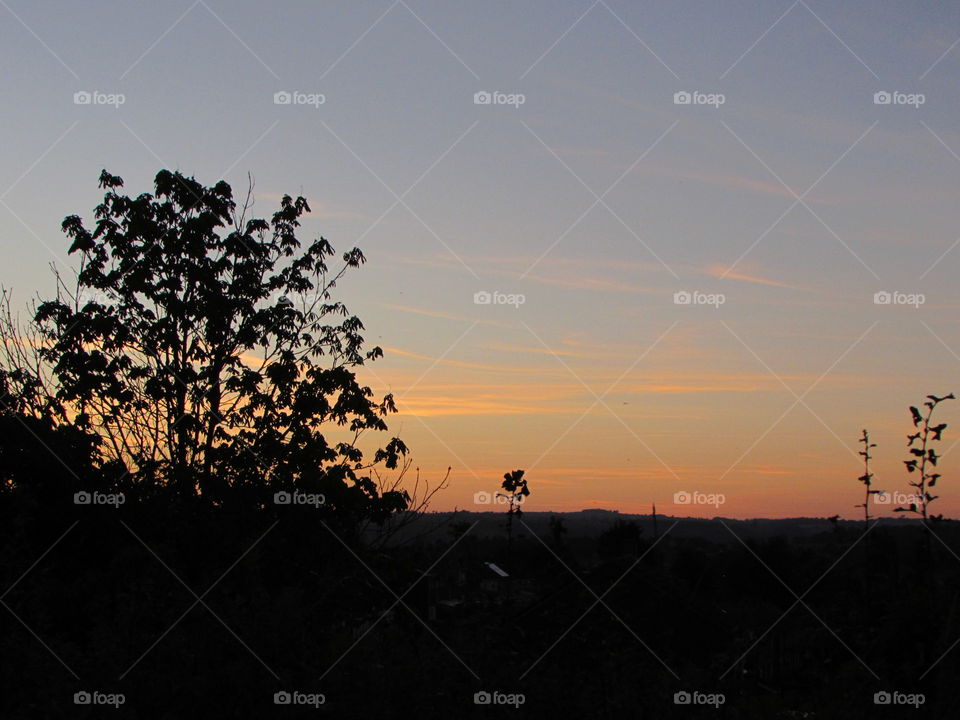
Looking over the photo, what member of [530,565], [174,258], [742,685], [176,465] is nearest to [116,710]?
[742,685]

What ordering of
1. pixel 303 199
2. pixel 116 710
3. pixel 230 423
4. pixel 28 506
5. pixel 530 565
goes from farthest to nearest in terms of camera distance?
pixel 530 565 < pixel 303 199 < pixel 230 423 < pixel 28 506 < pixel 116 710

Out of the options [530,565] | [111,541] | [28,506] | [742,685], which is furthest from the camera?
[530,565]

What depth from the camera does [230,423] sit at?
1522 centimetres

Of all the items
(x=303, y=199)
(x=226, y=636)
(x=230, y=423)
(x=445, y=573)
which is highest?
(x=303, y=199)

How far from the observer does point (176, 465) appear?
13.8 meters

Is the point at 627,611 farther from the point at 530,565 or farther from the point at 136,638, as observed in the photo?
the point at 530,565

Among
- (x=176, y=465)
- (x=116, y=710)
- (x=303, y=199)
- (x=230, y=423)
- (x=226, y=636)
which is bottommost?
(x=116, y=710)

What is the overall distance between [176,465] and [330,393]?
10.2 feet

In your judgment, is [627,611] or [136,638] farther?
[627,611]

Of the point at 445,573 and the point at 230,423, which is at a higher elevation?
the point at 230,423

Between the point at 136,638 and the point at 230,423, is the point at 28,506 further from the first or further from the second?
the point at 136,638

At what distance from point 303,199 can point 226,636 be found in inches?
464

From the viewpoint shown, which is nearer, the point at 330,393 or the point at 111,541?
the point at 111,541

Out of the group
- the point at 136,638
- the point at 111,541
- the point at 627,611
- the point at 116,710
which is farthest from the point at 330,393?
the point at 116,710
